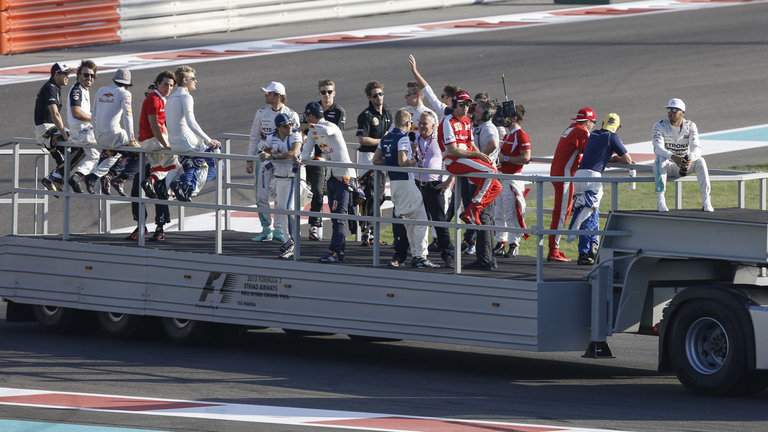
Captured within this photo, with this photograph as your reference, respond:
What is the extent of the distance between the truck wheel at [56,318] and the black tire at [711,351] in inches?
280

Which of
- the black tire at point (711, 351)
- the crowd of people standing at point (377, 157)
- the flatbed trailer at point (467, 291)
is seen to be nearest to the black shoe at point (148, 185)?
the crowd of people standing at point (377, 157)

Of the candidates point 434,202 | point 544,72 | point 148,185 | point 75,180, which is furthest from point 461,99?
point 544,72

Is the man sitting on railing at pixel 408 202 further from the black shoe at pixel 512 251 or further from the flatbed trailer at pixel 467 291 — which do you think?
the black shoe at pixel 512 251

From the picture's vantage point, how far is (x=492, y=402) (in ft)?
38.6

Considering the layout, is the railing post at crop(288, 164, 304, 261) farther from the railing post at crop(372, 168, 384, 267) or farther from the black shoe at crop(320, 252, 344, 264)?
the railing post at crop(372, 168, 384, 267)

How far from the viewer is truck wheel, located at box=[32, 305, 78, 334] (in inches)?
630

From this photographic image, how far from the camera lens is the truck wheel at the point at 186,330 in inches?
591

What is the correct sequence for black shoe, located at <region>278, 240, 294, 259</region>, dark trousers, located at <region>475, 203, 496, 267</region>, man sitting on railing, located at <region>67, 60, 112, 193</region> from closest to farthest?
dark trousers, located at <region>475, 203, 496, 267</region>, black shoe, located at <region>278, 240, 294, 259</region>, man sitting on railing, located at <region>67, 60, 112, 193</region>

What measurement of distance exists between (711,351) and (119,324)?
677 cm

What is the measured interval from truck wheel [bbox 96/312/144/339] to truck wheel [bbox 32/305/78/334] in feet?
1.15

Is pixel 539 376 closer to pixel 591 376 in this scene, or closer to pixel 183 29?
pixel 591 376

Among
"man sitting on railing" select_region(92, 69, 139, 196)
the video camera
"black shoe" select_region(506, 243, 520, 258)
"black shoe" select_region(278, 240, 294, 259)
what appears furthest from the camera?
"man sitting on railing" select_region(92, 69, 139, 196)

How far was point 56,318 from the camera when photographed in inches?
632

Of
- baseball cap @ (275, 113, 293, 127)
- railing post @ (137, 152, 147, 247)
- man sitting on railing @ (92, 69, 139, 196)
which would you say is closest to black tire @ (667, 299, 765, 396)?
baseball cap @ (275, 113, 293, 127)
